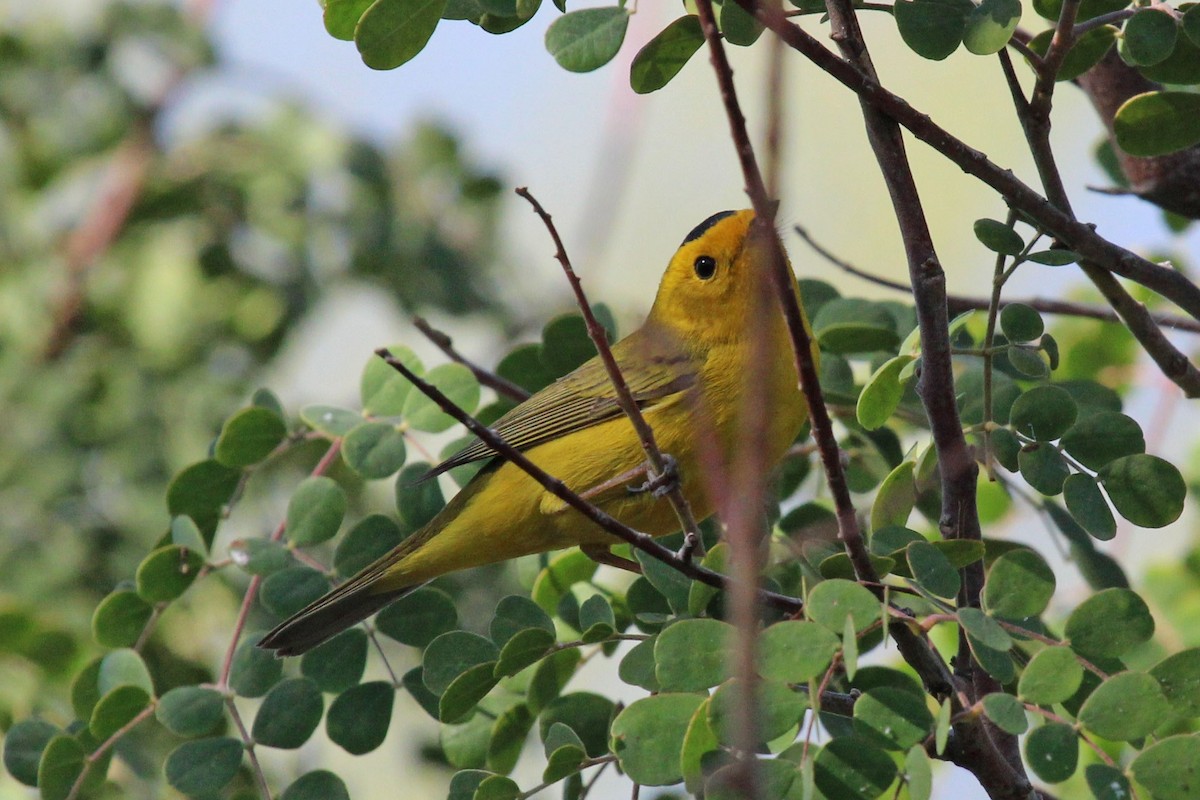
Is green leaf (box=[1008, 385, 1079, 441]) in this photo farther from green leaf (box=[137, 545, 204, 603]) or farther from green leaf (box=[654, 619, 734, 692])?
green leaf (box=[137, 545, 204, 603])

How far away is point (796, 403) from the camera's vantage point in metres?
2.67

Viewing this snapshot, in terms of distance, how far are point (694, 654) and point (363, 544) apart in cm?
105

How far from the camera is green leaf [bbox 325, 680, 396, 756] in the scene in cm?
233

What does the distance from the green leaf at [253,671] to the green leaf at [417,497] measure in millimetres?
397

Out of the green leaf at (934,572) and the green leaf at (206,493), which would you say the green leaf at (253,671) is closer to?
the green leaf at (206,493)

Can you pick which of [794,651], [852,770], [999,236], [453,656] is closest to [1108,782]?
[852,770]

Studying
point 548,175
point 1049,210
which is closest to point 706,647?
point 1049,210

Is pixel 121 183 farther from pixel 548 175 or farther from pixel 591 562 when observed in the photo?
pixel 548 175

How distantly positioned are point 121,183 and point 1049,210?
10.9 ft

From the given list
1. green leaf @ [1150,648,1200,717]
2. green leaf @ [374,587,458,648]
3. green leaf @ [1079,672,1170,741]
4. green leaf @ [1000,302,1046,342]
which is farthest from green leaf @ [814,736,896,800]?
green leaf @ [374,587,458,648]

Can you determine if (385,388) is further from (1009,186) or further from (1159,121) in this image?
(1159,121)

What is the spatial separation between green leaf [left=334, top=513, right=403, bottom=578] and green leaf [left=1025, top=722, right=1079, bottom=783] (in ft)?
4.52

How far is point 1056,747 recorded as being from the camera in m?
1.58

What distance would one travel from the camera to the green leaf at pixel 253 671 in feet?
7.57
